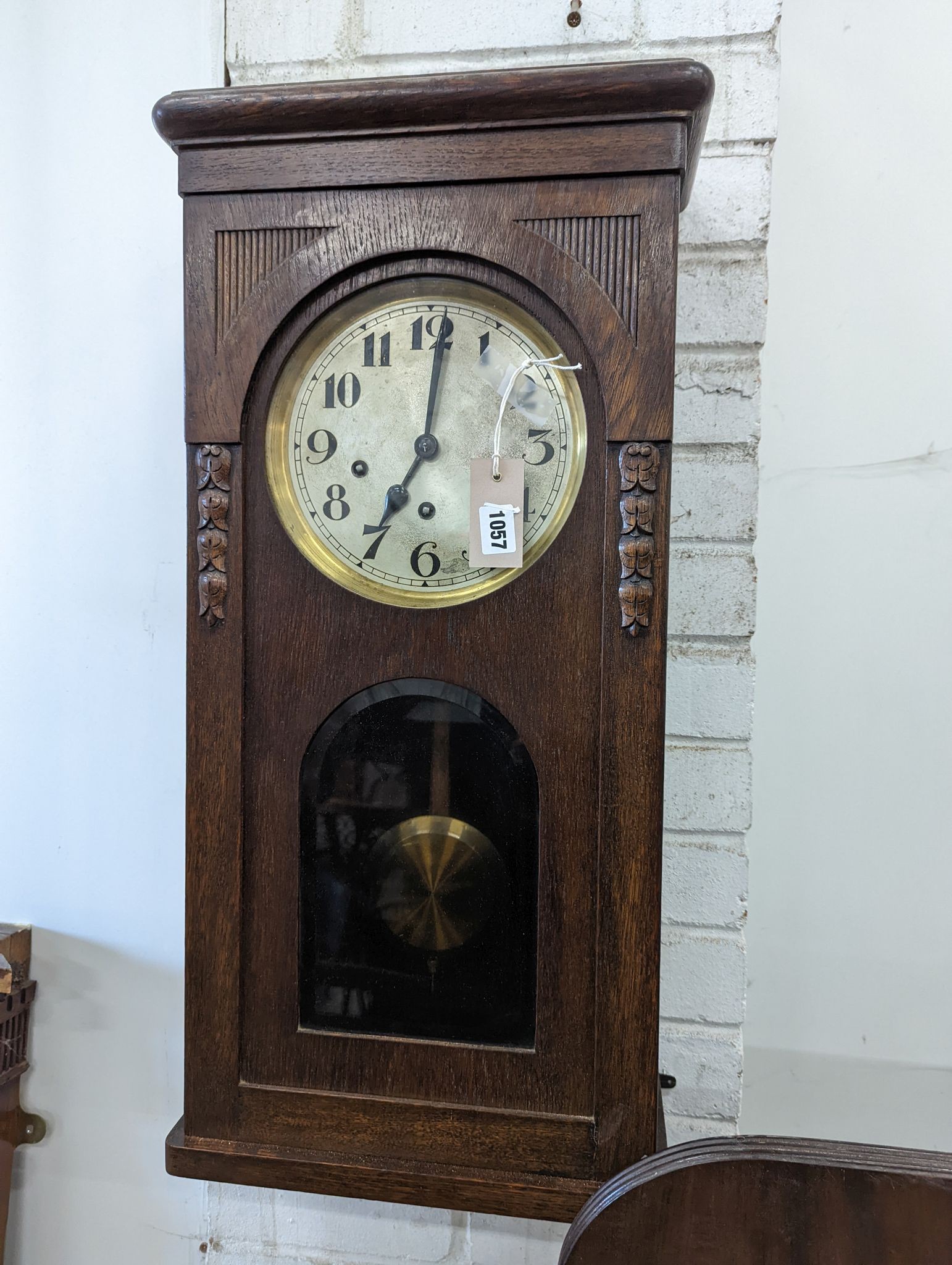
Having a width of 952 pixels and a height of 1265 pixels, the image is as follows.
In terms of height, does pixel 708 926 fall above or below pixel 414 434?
below

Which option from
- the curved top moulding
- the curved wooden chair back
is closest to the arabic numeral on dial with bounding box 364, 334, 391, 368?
the curved top moulding

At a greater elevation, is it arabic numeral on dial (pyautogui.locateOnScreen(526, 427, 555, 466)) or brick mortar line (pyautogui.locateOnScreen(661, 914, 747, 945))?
arabic numeral on dial (pyautogui.locateOnScreen(526, 427, 555, 466))

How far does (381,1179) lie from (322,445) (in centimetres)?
54

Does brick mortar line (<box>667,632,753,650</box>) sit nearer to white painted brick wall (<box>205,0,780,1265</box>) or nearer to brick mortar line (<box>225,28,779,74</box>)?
white painted brick wall (<box>205,0,780,1265</box>)

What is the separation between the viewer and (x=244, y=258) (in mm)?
639

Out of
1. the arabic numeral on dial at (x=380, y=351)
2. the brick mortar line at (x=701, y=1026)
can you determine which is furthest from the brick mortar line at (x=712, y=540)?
the brick mortar line at (x=701, y=1026)

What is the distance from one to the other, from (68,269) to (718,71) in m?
0.68

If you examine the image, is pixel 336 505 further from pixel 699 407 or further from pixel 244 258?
pixel 699 407

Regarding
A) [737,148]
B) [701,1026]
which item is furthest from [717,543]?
[701,1026]

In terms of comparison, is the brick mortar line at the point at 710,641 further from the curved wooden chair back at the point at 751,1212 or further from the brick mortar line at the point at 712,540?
the curved wooden chair back at the point at 751,1212

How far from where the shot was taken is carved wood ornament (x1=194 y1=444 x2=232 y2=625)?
646mm

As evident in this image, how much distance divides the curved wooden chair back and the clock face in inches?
15.7

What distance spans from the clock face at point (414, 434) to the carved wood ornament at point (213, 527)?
Result: 35mm

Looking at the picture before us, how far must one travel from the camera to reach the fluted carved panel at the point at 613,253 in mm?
597
